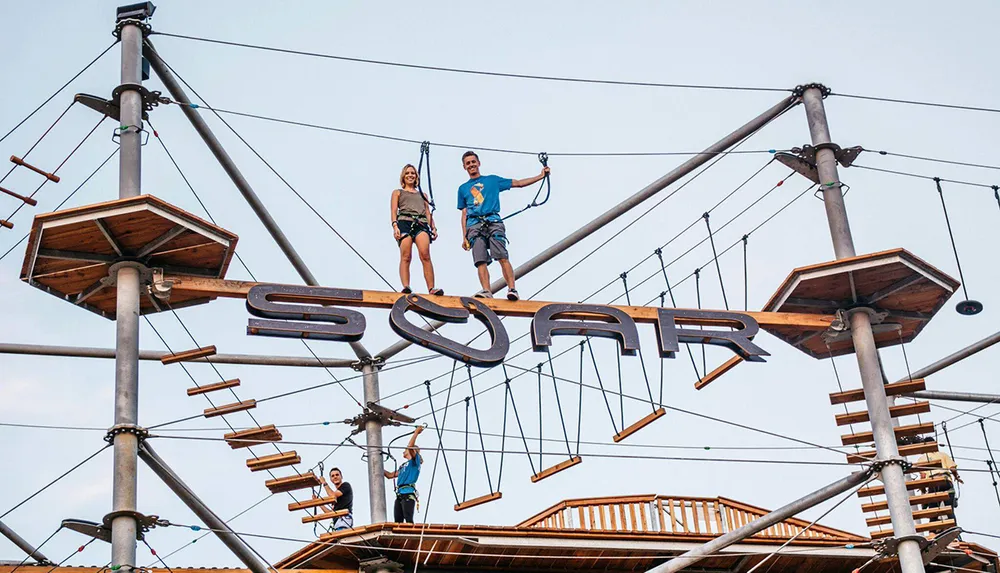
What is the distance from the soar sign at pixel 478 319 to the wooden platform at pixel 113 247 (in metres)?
0.87

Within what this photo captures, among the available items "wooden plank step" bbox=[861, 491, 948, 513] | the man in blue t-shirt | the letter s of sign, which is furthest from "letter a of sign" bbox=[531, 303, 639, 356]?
"wooden plank step" bbox=[861, 491, 948, 513]

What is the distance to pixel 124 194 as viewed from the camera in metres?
20.3

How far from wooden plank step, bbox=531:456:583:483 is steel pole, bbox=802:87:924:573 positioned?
13.3ft

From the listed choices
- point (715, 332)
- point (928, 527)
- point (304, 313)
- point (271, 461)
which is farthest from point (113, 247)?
point (928, 527)

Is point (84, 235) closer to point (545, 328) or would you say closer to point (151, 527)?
point (151, 527)

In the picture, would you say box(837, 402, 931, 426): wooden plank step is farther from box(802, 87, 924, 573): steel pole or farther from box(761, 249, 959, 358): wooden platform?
box(761, 249, 959, 358): wooden platform

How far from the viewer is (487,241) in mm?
23094

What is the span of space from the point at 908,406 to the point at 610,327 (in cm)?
433

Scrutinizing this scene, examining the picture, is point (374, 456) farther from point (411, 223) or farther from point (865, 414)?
point (865, 414)

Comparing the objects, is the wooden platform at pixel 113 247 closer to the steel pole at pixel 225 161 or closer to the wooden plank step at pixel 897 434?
the steel pole at pixel 225 161

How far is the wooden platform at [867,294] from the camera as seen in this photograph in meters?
22.7

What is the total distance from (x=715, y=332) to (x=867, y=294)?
2327mm

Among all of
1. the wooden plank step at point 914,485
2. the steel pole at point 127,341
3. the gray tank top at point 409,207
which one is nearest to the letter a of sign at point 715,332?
the wooden plank step at point 914,485

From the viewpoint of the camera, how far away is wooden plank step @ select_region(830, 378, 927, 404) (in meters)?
23.0
